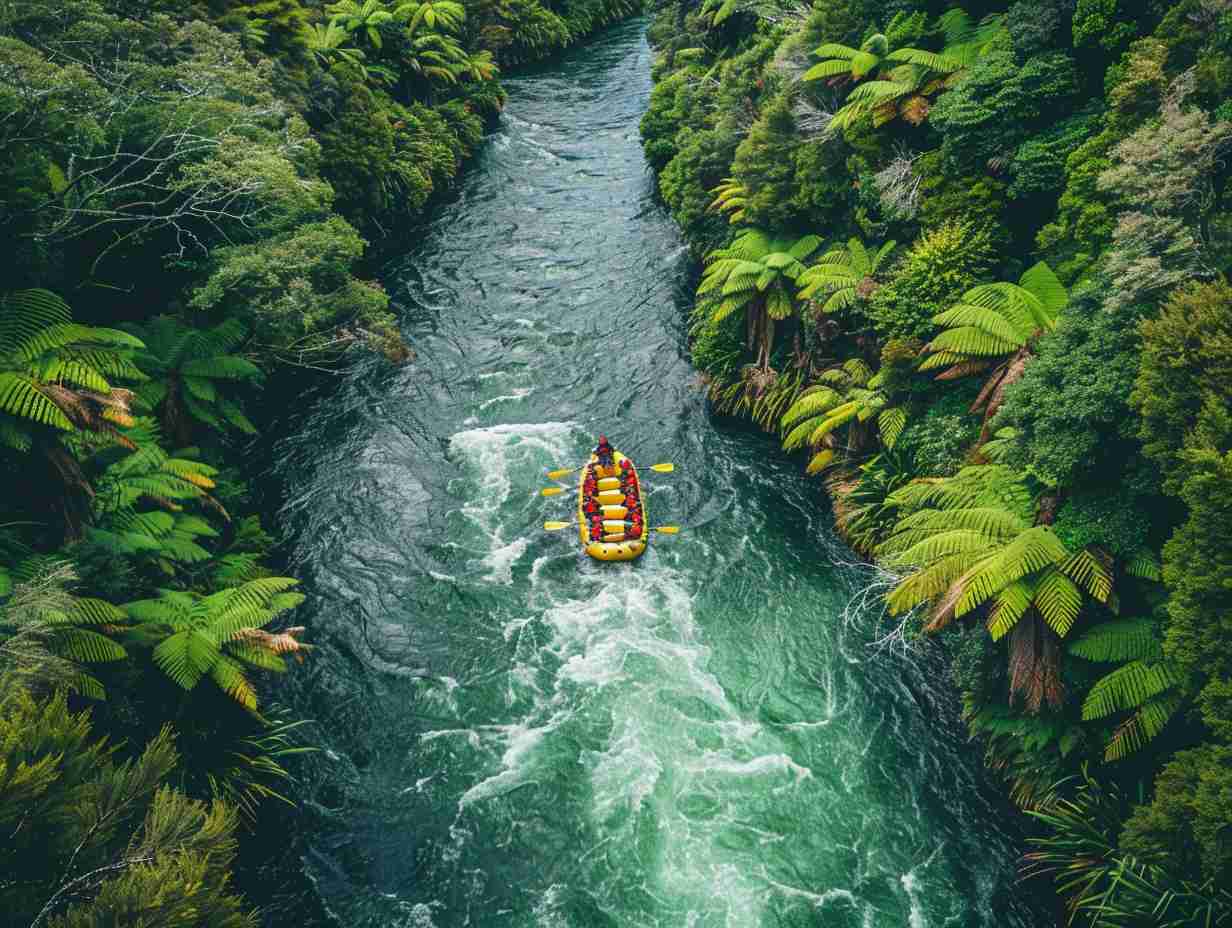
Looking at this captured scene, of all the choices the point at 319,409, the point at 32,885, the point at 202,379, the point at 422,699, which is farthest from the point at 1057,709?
the point at 319,409

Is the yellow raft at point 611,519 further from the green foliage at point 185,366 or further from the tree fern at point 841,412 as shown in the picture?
the green foliage at point 185,366

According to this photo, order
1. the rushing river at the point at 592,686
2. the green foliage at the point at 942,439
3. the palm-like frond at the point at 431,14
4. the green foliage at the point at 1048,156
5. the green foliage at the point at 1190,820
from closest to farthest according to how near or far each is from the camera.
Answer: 1. the green foliage at the point at 1190,820
2. the rushing river at the point at 592,686
3. the green foliage at the point at 1048,156
4. the green foliage at the point at 942,439
5. the palm-like frond at the point at 431,14

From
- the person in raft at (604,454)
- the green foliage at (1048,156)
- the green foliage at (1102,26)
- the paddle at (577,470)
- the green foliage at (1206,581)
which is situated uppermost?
the green foliage at (1102,26)

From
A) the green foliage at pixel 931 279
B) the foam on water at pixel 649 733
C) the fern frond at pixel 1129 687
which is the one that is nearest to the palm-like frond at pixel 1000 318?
the green foliage at pixel 931 279

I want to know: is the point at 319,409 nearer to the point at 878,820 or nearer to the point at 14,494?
the point at 14,494

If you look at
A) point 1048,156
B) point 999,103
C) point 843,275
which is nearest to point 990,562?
point 1048,156

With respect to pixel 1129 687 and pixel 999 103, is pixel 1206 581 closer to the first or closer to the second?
pixel 1129 687
